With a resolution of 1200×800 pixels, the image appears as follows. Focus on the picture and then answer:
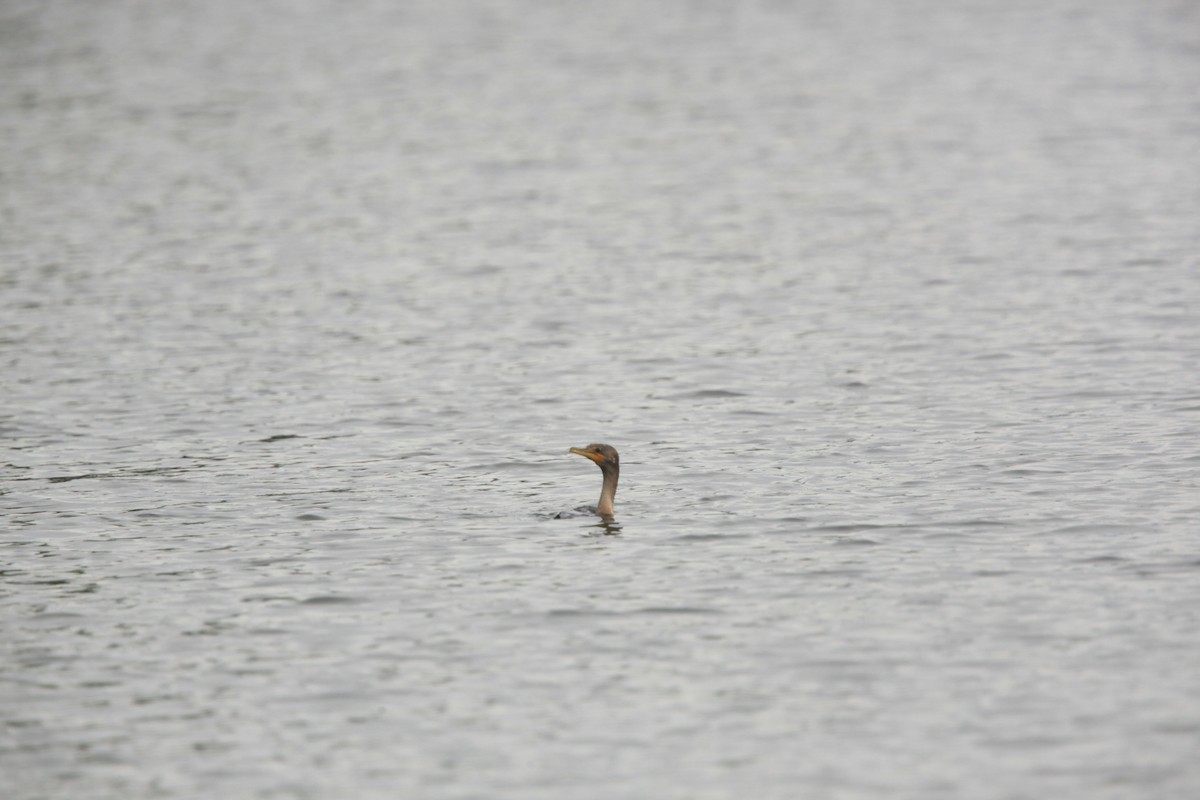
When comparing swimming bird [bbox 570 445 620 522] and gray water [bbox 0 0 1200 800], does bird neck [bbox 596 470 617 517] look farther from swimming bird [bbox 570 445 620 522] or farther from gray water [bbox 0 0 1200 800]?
gray water [bbox 0 0 1200 800]

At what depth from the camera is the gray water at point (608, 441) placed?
596 inches

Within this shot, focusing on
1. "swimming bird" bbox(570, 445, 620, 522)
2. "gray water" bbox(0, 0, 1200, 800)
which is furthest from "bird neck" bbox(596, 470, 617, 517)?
"gray water" bbox(0, 0, 1200, 800)

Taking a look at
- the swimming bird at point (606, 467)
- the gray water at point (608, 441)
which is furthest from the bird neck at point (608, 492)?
the gray water at point (608, 441)

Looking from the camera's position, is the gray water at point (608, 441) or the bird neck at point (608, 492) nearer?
the gray water at point (608, 441)

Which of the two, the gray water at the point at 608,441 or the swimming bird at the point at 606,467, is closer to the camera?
the gray water at the point at 608,441

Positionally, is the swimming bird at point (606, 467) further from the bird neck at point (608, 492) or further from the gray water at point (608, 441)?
the gray water at point (608, 441)

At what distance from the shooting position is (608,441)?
25375mm

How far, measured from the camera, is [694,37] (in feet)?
232

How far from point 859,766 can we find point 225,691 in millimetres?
5864

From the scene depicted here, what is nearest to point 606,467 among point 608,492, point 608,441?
point 608,492

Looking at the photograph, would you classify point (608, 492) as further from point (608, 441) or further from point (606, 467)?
point (608, 441)

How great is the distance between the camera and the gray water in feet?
49.7

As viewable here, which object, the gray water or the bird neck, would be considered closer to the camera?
the gray water

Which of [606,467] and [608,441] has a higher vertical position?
Result: [606,467]
